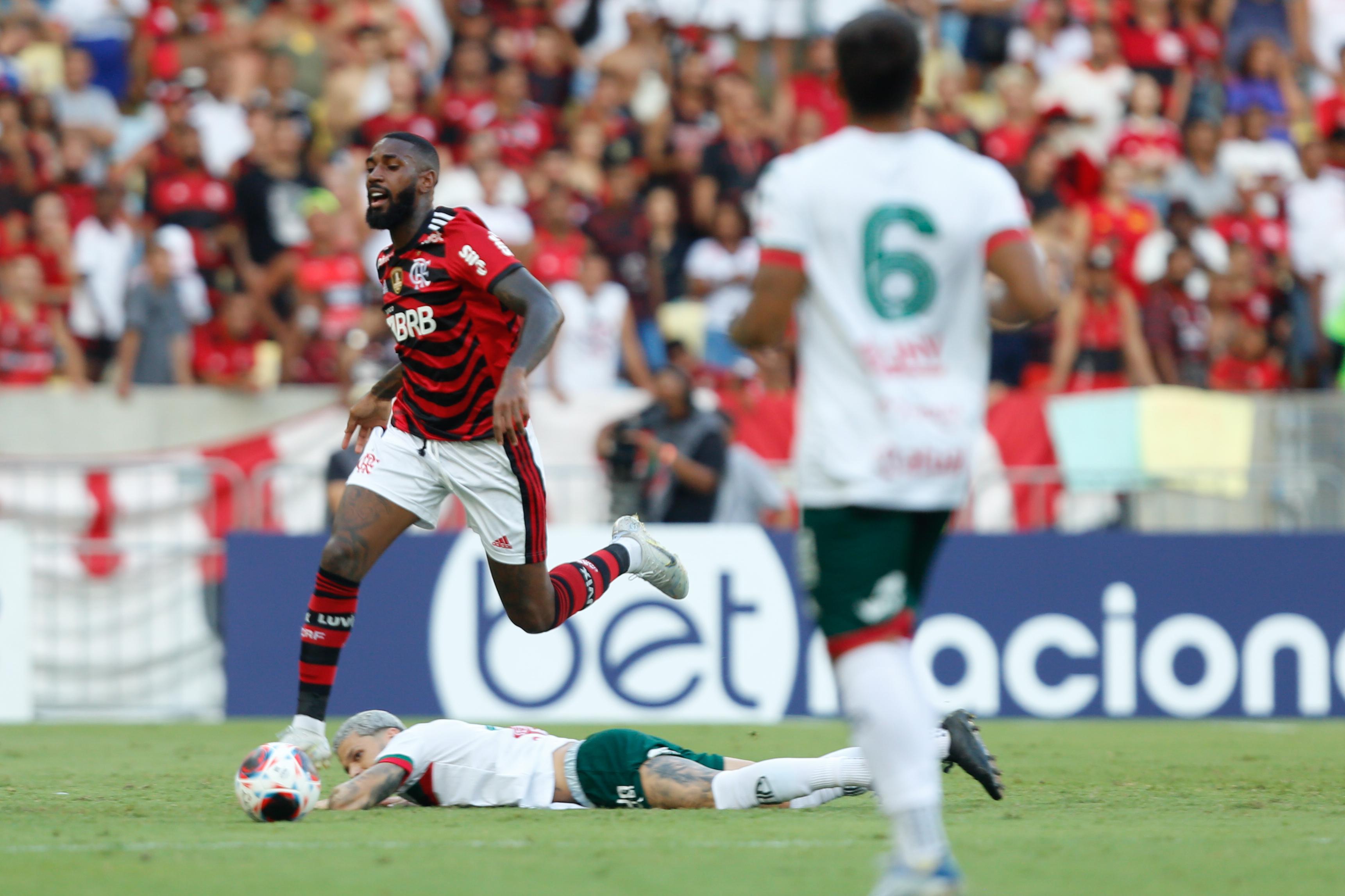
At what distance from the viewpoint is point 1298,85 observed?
62.5ft

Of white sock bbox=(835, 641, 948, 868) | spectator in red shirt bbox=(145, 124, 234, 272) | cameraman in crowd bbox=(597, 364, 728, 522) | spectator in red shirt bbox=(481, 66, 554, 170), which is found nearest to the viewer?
white sock bbox=(835, 641, 948, 868)

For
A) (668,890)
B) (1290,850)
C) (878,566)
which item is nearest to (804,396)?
(878,566)

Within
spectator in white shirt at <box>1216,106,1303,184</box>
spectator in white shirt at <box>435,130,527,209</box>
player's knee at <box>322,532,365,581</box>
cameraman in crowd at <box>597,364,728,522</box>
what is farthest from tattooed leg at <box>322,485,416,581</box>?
spectator in white shirt at <box>1216,106,1303,184</box>

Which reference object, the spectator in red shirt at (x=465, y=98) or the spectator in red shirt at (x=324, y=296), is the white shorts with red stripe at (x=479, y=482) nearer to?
the spectator in red shirt at (x=324, y=296)

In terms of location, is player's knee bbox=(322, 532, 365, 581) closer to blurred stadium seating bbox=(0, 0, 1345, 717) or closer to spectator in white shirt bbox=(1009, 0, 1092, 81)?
blurred stadium seating bbox=(0, 0, 1345, 717)

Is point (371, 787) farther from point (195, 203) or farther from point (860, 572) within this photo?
point (195, 203)

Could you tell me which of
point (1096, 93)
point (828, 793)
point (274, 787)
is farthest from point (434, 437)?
point (1096, 93)

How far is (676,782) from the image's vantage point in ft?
22.6

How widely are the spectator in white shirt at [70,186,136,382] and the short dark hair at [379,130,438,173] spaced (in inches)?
279

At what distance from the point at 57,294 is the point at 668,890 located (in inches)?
411

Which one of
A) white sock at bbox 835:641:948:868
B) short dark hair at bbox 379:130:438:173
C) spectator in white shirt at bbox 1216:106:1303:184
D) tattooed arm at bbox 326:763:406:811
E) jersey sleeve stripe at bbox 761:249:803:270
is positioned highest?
spectator in white shirt at bbox 1216:106:1303:184

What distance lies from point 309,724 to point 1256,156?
1246 cm

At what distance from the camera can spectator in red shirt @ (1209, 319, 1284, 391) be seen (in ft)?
48.3

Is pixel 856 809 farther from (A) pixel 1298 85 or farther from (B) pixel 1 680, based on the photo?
(A) pixel 1298 85
